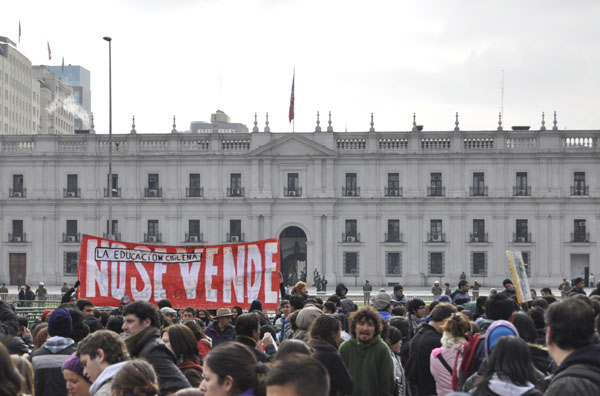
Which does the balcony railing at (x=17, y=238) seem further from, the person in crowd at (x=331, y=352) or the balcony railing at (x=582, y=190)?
the person in crowd at (x=331, y=352)

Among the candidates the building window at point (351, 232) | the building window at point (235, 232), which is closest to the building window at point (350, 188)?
the building window at point (351, 232)

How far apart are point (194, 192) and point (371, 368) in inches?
1955

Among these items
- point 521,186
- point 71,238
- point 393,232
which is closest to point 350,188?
point 393,232

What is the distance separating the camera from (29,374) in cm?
619

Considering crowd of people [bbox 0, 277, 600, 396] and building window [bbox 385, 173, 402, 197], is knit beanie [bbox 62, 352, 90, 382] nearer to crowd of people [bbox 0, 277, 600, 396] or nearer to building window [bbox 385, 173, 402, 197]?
crowd of people [bbox 0, 277, 600, 396]

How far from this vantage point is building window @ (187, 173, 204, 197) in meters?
57.8

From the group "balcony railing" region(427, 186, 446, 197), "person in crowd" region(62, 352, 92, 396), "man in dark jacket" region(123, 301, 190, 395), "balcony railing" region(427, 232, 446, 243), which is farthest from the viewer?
"balcony railing" region(427, 186, 446, 197)

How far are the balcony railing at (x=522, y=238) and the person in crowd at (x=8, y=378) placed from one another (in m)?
53.2

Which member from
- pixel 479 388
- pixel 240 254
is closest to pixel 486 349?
pixel 479 388

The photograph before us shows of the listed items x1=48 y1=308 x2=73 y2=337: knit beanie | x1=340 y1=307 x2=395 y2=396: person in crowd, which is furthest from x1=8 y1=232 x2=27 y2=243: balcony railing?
x1=340 y1=307 x2=395 y2=396: person in crowd

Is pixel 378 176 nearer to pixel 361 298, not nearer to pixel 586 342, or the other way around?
pixel 361 298

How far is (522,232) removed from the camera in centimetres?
5659

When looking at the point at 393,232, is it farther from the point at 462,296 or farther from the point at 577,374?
the point at 577,374

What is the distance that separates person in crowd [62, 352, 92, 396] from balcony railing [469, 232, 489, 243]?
168 ft
